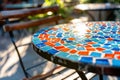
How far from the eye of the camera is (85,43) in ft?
5.16

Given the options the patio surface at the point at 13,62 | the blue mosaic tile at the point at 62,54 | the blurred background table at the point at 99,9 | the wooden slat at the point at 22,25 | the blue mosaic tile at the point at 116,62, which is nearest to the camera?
the blue mosaic tile at the point at 116,62

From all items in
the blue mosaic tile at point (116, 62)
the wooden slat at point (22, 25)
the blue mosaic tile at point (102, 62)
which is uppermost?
the blue mosaic tile at point (102, 62)

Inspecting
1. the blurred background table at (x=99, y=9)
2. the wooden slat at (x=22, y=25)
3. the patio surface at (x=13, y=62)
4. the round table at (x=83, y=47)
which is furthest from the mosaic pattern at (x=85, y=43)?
the blurred background table at (x=99, y=9)

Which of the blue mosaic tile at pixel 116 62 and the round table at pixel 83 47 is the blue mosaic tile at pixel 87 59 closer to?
the round table at pixel 83 47

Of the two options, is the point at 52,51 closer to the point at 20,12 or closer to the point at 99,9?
the point at 20,12

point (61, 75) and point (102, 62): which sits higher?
point (102, 62)

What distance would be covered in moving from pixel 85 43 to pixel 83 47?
0.33 feet

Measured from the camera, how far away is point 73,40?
1.66 m

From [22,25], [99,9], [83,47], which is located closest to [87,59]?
[83,47]

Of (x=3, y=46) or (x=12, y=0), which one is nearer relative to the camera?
(x=3, y=46)

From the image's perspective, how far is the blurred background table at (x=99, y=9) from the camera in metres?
4.61

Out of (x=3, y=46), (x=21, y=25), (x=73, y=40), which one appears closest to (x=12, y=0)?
(x=3, y=46)

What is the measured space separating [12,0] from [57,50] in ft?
21.8

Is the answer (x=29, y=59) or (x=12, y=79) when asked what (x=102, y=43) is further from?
(x=29, y=59)
